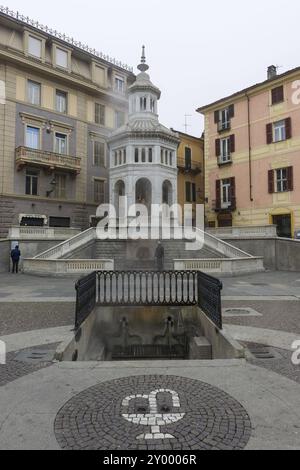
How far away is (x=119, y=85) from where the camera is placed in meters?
36.0

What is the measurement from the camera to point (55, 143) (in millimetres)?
30328

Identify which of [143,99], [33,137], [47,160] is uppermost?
[143,99]

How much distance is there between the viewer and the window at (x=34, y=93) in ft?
95.3

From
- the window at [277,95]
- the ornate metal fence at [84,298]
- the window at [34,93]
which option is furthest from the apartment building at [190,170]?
the ornate metal fence at [84,298]

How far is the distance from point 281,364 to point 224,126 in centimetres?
3115

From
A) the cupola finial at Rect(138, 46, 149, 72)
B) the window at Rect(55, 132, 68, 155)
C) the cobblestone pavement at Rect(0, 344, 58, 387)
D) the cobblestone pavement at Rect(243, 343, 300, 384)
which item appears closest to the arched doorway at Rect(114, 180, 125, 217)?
the window at Rect(55, 132, 68, 155)

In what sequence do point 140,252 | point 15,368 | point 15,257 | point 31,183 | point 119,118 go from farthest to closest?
point 119,118 → point 31,183 → point 140,252 → point 15,257 → point 15,368

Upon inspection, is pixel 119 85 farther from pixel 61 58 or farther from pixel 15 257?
pixel 15 257

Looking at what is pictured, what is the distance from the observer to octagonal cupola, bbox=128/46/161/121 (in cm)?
3177

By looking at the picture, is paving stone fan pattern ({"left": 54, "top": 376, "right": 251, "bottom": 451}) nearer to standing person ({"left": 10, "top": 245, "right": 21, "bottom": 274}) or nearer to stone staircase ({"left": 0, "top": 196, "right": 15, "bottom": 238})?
standing person ({"left": 10, "top": 245, "right": 21, "bottom": 274})

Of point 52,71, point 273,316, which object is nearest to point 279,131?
point 52,71

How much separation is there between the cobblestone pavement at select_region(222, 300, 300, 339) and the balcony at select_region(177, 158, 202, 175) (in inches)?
1157

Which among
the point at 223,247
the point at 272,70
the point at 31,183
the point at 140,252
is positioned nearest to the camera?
the point at 223,247
